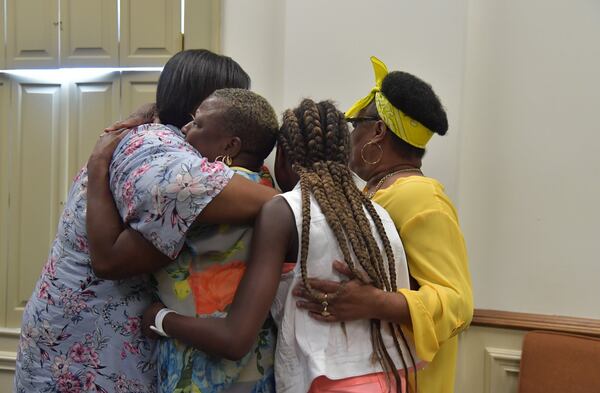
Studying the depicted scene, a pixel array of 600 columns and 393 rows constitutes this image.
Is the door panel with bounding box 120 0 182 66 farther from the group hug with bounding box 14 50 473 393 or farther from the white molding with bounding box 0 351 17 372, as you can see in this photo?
the white molding with bounding box 0 351 17 372

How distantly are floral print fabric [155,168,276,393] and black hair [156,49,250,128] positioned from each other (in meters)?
0.34

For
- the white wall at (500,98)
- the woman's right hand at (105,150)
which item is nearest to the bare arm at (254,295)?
the woman's right hand at (105,150)

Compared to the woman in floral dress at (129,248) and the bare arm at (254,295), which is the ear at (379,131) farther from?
the bare arm at (254,295)

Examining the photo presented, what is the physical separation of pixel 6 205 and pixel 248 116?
1.85m

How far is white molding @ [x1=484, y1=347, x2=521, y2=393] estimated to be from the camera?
6.99 feet

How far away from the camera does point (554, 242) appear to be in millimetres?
2148

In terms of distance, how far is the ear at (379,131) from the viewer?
1530 millimetres

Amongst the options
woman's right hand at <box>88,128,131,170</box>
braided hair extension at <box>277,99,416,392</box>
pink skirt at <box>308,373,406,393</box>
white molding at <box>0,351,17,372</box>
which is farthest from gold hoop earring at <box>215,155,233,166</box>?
white molding at <box>0,351,17,372</box>

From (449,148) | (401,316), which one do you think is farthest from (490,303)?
(401,316)

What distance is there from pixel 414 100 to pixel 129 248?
79 centimetres

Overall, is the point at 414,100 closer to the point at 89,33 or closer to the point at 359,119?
the point at 359,119

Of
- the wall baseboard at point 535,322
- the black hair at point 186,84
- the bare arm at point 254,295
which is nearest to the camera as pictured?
the bare arm at point 254,295

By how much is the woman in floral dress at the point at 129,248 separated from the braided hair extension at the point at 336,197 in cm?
11

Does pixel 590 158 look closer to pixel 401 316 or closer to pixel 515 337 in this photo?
pixel 515 337
